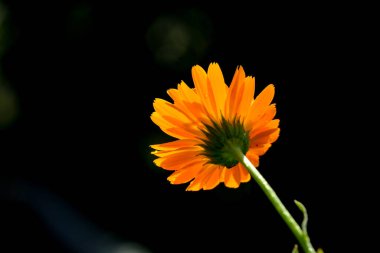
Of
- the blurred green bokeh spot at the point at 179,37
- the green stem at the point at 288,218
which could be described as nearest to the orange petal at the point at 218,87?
the green stem at the point at 288,218

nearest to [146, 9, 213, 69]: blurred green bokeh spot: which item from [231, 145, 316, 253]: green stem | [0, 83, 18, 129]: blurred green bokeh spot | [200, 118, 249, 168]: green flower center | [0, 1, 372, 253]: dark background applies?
[0, 1, 372, 253]: dark background

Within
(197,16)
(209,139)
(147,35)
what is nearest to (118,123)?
(147,35)

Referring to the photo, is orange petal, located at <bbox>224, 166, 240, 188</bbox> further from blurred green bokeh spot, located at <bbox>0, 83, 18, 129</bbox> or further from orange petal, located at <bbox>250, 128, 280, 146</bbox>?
blurred green bokeh spot, located at <bbox>0, 83, 18, 129</bbox>

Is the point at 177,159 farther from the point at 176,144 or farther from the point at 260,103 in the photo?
the point at 260,103

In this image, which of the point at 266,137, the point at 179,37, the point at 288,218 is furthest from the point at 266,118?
the point at 179,37

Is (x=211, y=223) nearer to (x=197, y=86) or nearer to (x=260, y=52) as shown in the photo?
(x=260, y=52)

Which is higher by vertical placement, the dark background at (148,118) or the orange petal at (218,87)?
the dark background at (148,118)

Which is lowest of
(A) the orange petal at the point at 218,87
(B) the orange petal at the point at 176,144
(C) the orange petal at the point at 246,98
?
(C) the orange petal at the point at 246,98

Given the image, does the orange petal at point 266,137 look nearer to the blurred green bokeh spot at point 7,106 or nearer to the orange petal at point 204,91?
the orange petal at point 204,91
